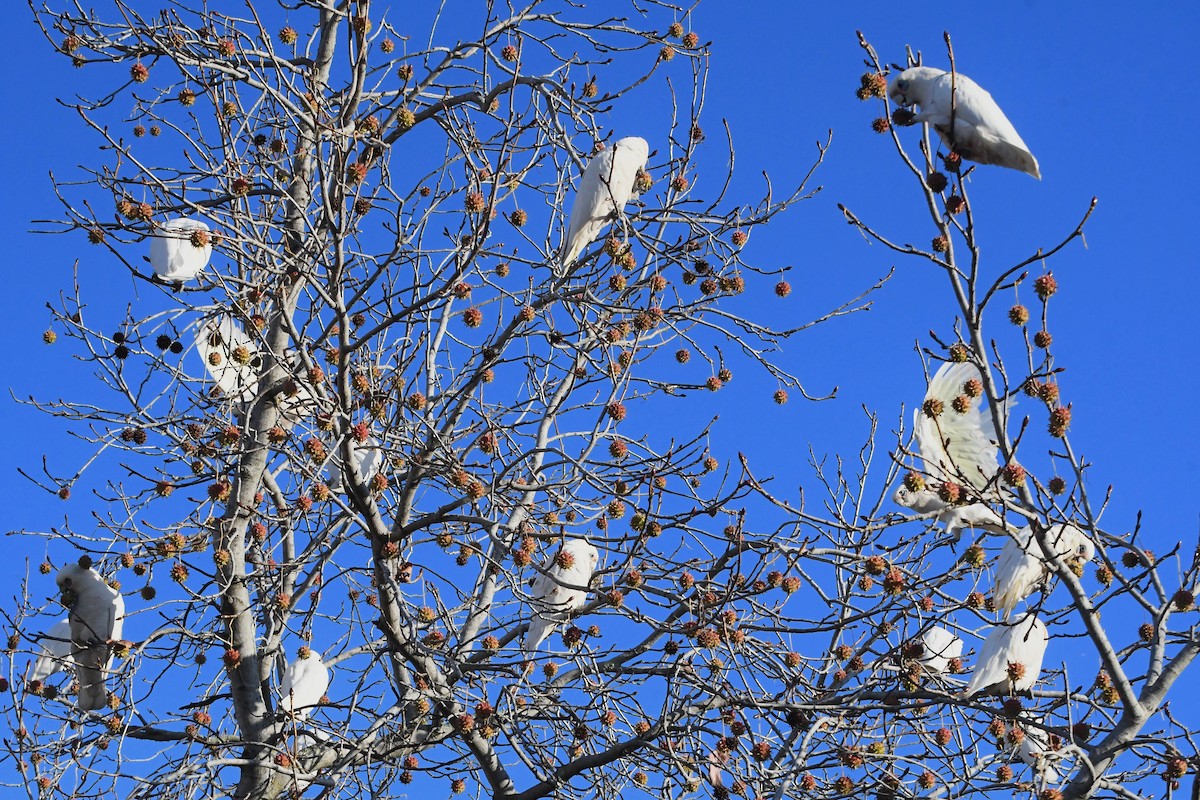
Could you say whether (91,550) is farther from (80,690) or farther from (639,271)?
(639,271)

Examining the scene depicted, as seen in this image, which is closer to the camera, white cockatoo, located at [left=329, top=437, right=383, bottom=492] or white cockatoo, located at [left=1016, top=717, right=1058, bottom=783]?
white cockatoo, located at [left=1016, top=717, right=1058, bottom=783]

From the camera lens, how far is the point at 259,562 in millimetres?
5180

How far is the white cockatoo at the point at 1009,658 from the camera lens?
3.79 m

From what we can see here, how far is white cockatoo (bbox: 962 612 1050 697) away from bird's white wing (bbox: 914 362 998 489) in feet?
1.80

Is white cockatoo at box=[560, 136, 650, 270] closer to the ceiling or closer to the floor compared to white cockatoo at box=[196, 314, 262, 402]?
closer to the floor

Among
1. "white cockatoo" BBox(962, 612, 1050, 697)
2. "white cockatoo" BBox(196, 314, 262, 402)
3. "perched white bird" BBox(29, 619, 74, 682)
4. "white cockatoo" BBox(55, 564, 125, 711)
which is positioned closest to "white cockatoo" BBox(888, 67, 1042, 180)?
"white cockatoo" BBox(962, 612, 1050, 697)

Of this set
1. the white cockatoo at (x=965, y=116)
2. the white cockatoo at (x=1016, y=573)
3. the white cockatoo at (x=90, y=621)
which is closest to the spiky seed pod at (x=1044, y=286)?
the white cockatoo at (x=965, y=116)

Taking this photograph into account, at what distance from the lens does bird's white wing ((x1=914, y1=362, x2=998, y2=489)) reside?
3.51 m

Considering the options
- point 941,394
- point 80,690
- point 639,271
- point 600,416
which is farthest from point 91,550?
point 941,394

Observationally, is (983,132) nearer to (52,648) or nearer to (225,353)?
(225,353)

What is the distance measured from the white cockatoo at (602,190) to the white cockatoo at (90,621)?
2.16m

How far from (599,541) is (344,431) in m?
0.85

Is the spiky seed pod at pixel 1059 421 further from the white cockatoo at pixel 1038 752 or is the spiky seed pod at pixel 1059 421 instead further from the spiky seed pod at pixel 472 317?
the spiky seed pod at pixel 472 317

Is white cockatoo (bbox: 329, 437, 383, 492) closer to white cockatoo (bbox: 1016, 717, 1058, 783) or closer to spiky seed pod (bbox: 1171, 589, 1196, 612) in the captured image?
Answer: white cockatoo (bbox: 1016, 717, 1058, 783)
